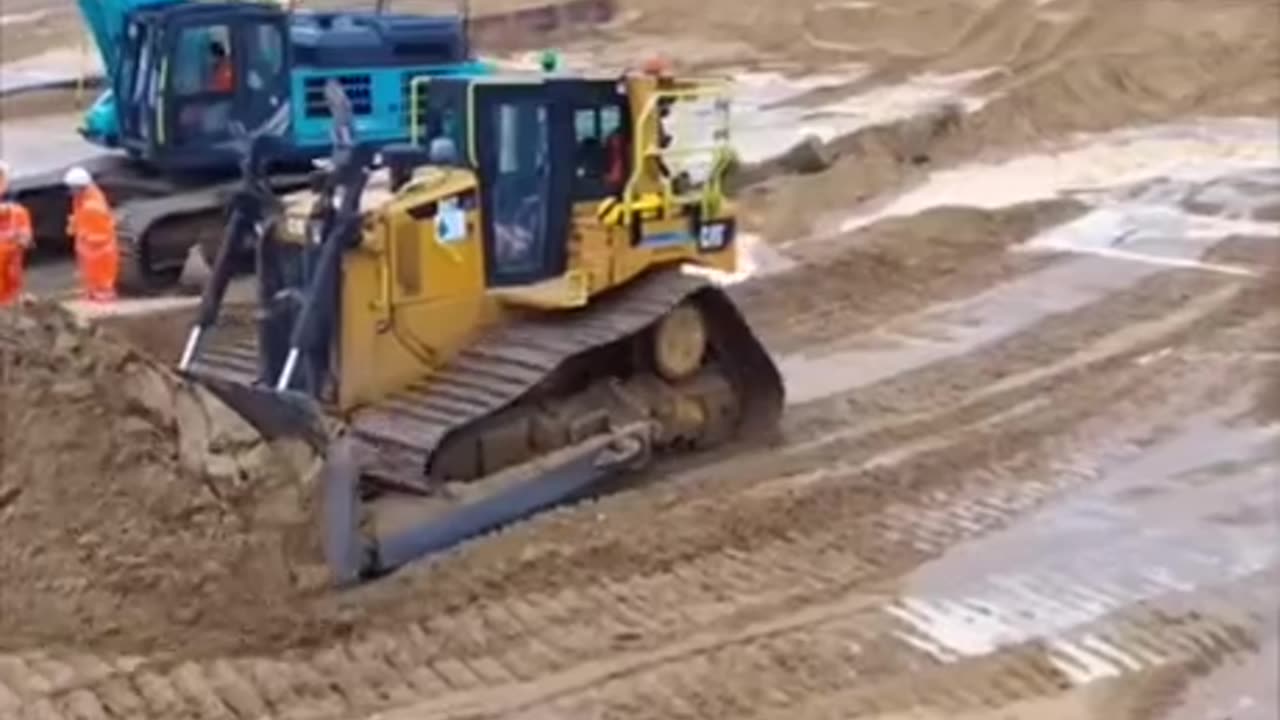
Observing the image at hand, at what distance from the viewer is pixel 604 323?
→ 11.7m

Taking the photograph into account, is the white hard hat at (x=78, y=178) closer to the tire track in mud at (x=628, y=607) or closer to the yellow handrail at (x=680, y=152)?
the yellow handrail at (x=680, y=152)

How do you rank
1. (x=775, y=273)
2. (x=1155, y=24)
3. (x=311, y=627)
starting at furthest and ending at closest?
(x=1155, y=24) → (x=775, y=273) → (x=311, y=627)

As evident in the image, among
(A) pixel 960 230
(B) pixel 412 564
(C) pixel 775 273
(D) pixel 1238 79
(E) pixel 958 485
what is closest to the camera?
(B) pixel 412 564

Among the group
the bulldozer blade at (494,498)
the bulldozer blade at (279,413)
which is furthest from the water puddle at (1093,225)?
the bulldozer blade at (279,413)

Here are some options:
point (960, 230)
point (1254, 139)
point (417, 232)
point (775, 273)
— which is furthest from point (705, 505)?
point (1254, 139)

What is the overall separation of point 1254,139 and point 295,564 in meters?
14.6

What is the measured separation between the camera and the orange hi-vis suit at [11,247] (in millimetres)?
15398

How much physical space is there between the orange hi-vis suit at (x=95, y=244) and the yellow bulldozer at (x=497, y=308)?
3803mm

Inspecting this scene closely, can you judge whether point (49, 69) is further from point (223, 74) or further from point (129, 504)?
point (129, 504)

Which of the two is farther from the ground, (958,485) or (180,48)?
(180,48)

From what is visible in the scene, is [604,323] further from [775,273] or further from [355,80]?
[355,80]

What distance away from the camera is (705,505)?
11.3 metres

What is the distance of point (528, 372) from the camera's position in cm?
1124

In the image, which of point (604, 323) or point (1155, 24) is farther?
point (1155, 24)
